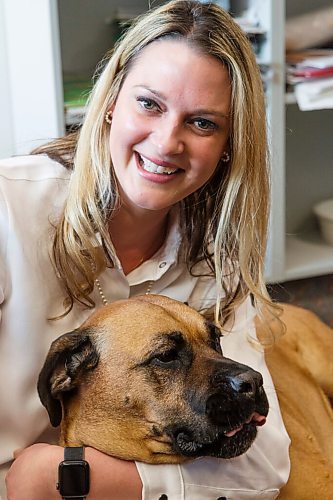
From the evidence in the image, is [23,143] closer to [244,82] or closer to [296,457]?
[244,82]

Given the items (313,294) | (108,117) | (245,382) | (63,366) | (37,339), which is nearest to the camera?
(245,382)

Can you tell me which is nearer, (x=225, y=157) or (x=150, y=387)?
(x=150, y=387)

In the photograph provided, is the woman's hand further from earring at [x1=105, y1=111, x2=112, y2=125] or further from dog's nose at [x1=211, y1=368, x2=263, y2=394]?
earring at [x1=105, y1=111, x2=112, y2=125]

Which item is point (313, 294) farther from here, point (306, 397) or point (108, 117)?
point (108, 117)

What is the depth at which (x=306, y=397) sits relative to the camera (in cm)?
212

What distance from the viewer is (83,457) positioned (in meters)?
1.37

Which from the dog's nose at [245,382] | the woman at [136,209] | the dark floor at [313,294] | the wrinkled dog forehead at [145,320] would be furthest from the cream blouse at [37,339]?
the dark floor at [313,294]

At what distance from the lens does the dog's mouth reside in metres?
1.29

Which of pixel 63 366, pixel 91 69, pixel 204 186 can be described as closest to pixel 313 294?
pixel 91 69

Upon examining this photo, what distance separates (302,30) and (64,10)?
81cm

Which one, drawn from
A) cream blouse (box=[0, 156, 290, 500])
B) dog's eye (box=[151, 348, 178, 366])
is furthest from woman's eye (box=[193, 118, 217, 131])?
dog's eye (box=[151, 348, 178, 366])

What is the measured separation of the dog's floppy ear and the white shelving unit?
821 millimetres

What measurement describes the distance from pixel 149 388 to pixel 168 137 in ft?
1.49

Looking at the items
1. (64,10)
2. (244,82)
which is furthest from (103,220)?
(64,10)
